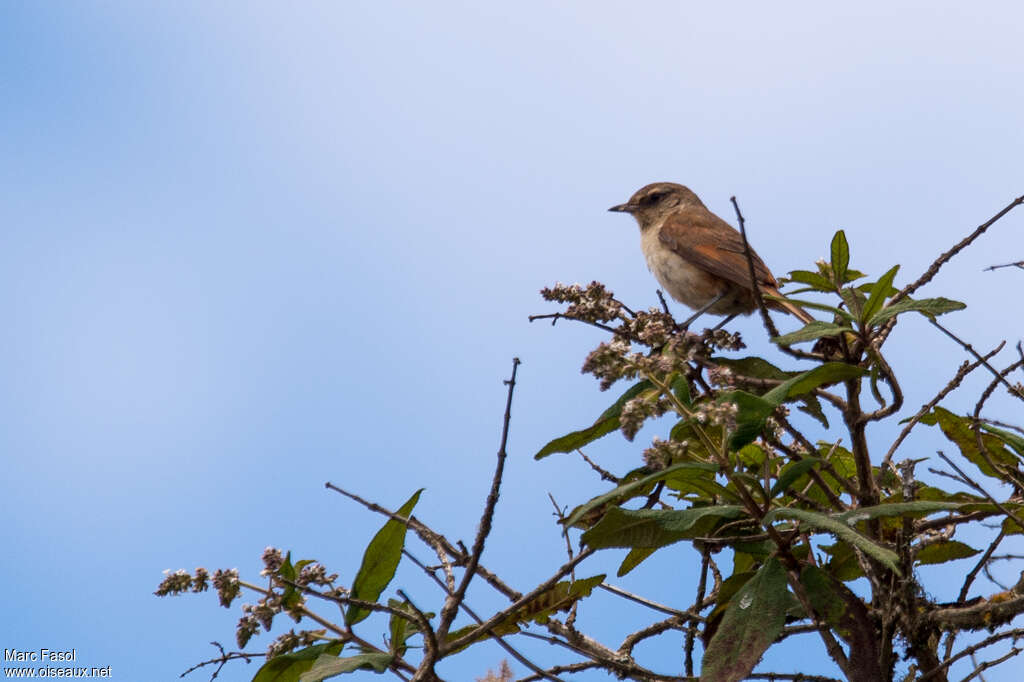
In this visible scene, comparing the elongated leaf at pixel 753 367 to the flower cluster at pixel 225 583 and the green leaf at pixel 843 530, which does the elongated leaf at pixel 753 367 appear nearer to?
the green leaf at pixel 843 530

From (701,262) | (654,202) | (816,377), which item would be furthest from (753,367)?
(654,202)

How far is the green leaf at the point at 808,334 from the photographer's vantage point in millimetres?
3094

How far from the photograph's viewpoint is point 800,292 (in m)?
3.83

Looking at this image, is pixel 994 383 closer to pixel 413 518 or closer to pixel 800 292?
pixel 800 292

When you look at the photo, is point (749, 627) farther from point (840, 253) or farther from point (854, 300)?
point (840, 253)

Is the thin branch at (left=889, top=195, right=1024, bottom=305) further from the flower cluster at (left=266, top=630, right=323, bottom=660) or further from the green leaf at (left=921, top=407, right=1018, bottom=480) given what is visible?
the flower cluster at (left=266, top=630, right=323, bottom=660)

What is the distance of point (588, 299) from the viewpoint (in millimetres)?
3291

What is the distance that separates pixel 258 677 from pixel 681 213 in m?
4.48

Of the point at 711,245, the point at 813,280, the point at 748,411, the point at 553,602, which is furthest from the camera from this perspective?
the point at 711,245

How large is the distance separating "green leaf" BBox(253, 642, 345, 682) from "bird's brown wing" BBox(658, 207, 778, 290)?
3240 mm

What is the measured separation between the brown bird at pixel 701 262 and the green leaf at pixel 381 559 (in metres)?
2.62

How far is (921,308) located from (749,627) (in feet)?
3.86

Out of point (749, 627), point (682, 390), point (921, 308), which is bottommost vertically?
point (749, 627)

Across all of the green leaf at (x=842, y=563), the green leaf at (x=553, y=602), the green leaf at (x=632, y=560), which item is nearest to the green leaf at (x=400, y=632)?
the green leaf at (x=553, y=602)
